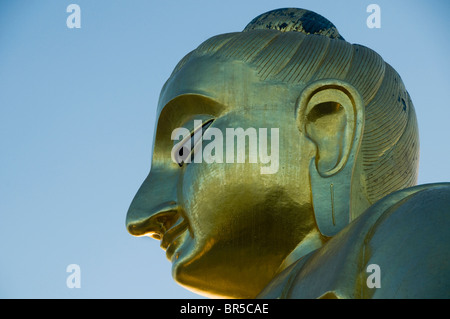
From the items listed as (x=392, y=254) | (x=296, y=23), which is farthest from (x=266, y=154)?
(x=392, y=254)

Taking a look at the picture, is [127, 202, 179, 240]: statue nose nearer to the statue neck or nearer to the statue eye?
the statue eye

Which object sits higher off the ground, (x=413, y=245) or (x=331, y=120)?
(x=331, y=120)

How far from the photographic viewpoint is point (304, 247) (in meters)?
4.70

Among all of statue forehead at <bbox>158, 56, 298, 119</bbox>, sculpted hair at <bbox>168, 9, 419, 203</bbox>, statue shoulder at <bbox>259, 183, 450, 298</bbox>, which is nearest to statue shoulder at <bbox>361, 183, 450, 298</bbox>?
statue shoulder at <bbox>259, 183, 450, 298</bbox>

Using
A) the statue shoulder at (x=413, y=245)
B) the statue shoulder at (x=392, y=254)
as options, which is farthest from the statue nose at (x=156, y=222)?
the statue shoulder at (x=413, y=245)

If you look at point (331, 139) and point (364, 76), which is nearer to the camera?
point (331, 139)

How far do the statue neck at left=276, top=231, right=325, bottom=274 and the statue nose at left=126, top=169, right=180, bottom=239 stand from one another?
25.7 inches

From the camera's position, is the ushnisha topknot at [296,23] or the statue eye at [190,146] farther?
the ushnisha topknot at [296,23]

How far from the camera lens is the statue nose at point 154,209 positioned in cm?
494

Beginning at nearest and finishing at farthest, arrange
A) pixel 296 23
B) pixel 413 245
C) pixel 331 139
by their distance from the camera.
→ pixel 413 245
pixel 331 139
pixel 296 23

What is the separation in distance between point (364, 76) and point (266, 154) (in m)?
0.77

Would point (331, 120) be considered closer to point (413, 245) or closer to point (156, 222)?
point (156, 222)

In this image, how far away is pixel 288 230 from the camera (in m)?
4.71

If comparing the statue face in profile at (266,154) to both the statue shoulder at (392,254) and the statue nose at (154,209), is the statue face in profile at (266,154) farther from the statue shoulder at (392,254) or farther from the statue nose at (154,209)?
the statue shoulder at (392,254)
